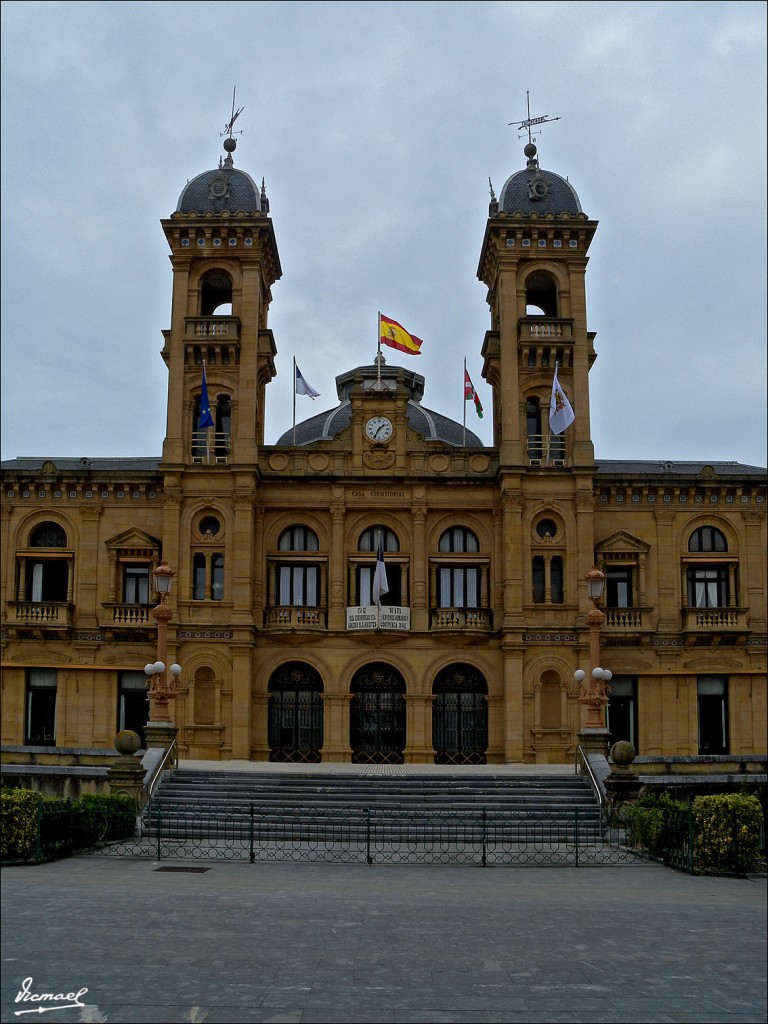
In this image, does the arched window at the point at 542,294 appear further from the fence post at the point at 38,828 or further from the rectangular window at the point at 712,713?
the fence post at the point at 38,828

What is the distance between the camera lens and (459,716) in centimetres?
4272

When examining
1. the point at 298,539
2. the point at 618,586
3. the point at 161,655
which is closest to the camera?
the point at 161,655

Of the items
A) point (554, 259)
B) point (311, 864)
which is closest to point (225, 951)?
point (311, 864)

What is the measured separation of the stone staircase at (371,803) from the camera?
90.9ft

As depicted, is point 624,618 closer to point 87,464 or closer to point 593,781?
point 593,781

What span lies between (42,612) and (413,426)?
1868 centimetres

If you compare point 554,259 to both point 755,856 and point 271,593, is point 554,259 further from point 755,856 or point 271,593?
point 755,856

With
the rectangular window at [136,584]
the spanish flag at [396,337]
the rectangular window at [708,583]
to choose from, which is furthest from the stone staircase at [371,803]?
the spanish flag at [396,337]

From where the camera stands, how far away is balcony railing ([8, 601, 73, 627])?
42.9 m

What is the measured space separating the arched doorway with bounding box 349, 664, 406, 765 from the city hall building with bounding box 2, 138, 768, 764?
8 centimetres

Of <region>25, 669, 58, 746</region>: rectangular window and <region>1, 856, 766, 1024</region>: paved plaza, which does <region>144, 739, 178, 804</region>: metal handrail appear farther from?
<region>25, 669, 58, 746</region>: rectangular window

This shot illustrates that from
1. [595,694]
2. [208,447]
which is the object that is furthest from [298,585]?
[595,694]

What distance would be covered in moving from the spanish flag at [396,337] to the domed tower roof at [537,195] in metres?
6.79

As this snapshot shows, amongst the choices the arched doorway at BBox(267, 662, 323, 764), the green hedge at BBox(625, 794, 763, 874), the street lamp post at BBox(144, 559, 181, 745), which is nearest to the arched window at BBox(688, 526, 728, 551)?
the arched doorway at BBox(267, 662, 323, 764)
